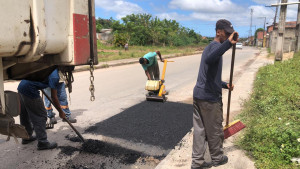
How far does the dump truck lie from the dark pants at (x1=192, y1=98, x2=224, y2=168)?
4.44ft

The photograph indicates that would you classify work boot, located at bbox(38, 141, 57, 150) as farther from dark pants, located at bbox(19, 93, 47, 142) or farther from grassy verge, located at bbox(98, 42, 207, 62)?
grassy verge, located at bbox(98, 42, 207, 62)

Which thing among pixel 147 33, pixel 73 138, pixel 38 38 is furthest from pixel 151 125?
pixel 147 33

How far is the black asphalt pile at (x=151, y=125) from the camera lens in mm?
4191

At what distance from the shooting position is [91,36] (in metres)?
2.31

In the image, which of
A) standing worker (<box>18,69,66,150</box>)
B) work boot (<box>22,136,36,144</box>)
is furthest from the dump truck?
work boot (<box>22,136,36,144</box>)

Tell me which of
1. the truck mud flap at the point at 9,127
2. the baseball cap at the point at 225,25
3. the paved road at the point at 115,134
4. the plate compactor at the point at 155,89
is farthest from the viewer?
the plate compactor at the point at 155,89

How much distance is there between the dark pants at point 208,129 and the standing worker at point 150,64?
3.83m

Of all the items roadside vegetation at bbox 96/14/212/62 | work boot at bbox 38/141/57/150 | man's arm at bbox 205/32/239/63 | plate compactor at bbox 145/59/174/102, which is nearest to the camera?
man's arm at bbox 205/32/239/63

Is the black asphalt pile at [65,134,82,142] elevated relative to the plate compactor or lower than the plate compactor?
lower

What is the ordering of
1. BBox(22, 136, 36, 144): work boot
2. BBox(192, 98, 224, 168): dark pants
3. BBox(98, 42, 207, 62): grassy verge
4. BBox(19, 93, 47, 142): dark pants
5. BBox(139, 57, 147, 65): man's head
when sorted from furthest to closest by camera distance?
BBox(98, 42, 207, 62): grassy verge, BBox(139, 57, 147, 65): man's head, BBox(22, 136, 36, 144): work boot, BBox(19, 93, 47, 142): dark pants, BBox(192, 98, 224, 168): dark pants

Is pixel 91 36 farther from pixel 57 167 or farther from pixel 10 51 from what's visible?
pixel 57 167

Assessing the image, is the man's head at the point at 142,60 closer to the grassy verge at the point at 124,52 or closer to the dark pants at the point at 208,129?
the dark pants at the point at 208,129

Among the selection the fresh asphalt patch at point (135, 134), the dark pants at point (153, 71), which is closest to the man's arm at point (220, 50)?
the fresh asphalt patch at point (135, 134)

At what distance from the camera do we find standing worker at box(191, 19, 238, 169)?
2672 mm
